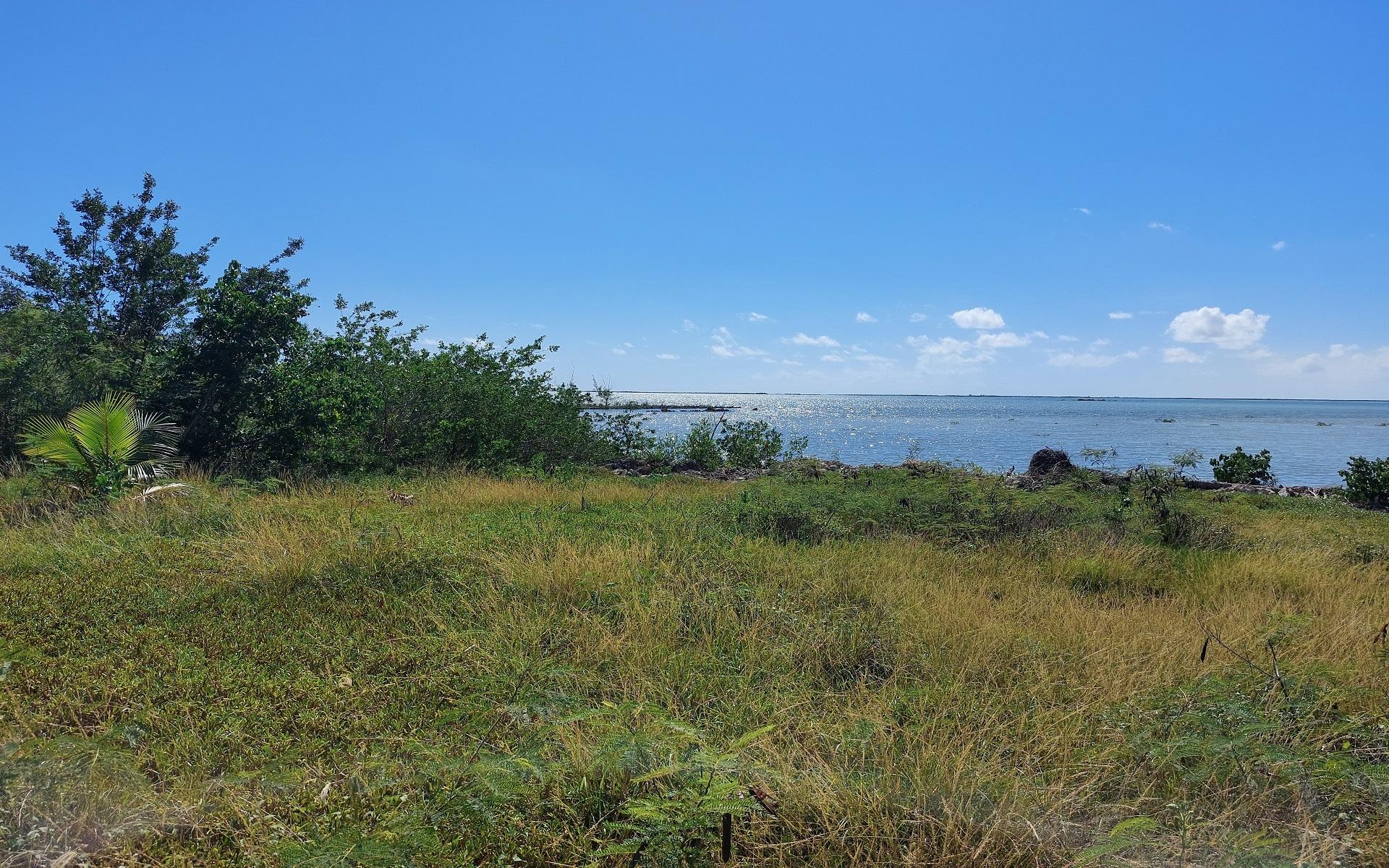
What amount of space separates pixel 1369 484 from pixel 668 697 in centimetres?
1846

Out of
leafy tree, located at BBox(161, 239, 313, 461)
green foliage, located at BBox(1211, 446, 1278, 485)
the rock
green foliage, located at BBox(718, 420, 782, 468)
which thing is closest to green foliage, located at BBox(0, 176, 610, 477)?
leafy tree, located at BBox(161, 239, 313, 461)

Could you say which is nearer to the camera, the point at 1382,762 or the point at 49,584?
the point at 1382,762

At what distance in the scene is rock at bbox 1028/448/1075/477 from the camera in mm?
17202

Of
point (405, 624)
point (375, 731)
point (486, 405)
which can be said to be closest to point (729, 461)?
point (486, 405)

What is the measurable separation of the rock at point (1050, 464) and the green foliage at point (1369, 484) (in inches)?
217

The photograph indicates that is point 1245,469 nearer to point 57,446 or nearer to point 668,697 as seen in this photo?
point 668,697

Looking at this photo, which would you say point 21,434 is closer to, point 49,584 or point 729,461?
→ point 49,584

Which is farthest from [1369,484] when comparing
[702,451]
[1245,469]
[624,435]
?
[624,435]

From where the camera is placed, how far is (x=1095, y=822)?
114 inches

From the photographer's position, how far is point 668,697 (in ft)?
13.7

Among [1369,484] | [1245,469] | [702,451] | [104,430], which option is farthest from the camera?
[702,451]

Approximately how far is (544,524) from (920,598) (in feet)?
15.6

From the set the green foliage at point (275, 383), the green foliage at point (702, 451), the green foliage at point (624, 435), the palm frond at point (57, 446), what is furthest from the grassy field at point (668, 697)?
the green foliage at point (624, 435)

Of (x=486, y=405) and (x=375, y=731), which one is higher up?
(x=486, y=405)
